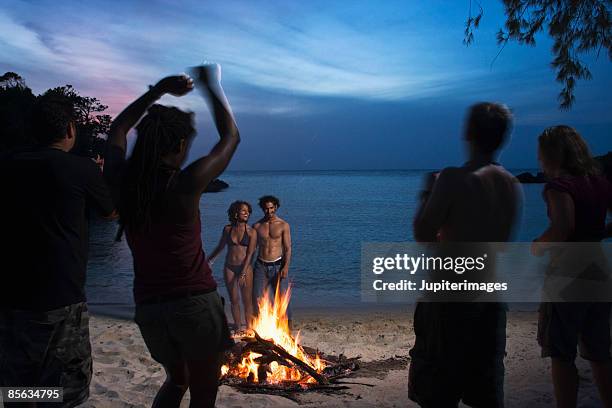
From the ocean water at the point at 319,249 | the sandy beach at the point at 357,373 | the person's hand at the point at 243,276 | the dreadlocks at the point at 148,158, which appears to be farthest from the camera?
the ocean water at the point at 319,249

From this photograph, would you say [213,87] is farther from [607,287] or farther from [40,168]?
[607,287]

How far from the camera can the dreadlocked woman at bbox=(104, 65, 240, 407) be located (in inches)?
109

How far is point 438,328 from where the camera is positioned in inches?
120

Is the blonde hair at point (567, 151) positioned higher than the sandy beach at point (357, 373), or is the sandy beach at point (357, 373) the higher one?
the blonde hair at point (567, 151)

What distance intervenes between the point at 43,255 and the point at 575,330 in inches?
127

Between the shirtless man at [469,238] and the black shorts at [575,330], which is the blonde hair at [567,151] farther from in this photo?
the black shorts at [575,330]

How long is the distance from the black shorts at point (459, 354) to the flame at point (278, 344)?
3.22 meters

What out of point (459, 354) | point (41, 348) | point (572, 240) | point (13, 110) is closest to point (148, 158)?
point (41, 348)

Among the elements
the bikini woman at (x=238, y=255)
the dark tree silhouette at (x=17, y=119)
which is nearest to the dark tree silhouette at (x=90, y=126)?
the dark tree silhouette at (x=17, y=119)

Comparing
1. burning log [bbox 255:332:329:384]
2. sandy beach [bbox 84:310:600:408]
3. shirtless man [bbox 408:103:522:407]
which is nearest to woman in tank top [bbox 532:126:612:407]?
shirtless man [bbox 408:103:522:407]

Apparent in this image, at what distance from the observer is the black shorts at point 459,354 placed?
9.95 feet

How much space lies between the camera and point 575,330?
143 inches

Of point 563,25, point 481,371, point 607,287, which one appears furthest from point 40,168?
point 563,25

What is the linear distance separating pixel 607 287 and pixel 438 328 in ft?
4.78
